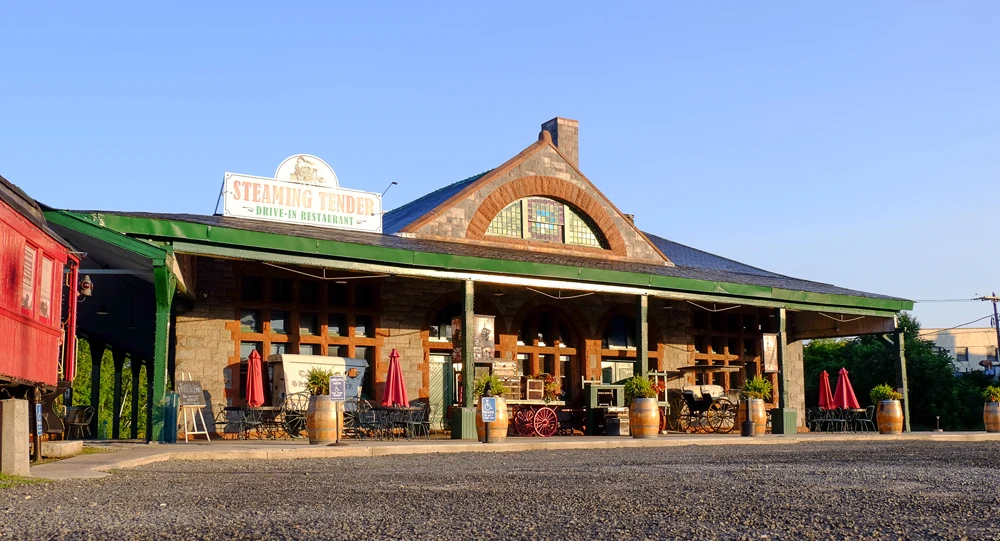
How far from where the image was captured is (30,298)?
1276 cm

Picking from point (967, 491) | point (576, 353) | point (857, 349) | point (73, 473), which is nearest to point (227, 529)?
point (73, 473)

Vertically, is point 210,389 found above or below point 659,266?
below

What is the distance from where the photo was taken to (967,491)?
26.9 feet

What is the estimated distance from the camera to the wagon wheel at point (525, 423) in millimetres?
21719

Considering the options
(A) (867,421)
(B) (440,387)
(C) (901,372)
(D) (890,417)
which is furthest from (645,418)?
(C) (901,372)

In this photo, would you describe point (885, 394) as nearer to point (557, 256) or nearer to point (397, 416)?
point (557, 256)

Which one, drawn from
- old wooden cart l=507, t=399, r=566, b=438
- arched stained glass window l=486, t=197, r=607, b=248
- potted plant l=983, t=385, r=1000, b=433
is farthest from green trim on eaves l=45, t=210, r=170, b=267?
potted plant l=983, t=385, r=1000, b=433

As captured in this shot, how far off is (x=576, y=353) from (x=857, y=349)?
93.1 feet

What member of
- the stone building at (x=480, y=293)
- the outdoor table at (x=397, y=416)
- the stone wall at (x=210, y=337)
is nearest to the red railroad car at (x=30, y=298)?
the stone building at (x=480, y=293)

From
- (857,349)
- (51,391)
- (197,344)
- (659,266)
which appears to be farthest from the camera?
(857,349)

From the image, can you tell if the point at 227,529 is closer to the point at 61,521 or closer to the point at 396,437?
the point at 61,521

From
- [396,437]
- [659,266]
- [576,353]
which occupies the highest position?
[659,266]

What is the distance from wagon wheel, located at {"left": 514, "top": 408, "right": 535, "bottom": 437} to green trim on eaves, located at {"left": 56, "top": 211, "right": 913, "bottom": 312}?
310 cm

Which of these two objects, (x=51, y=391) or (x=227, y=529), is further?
(x=51, y=391)
